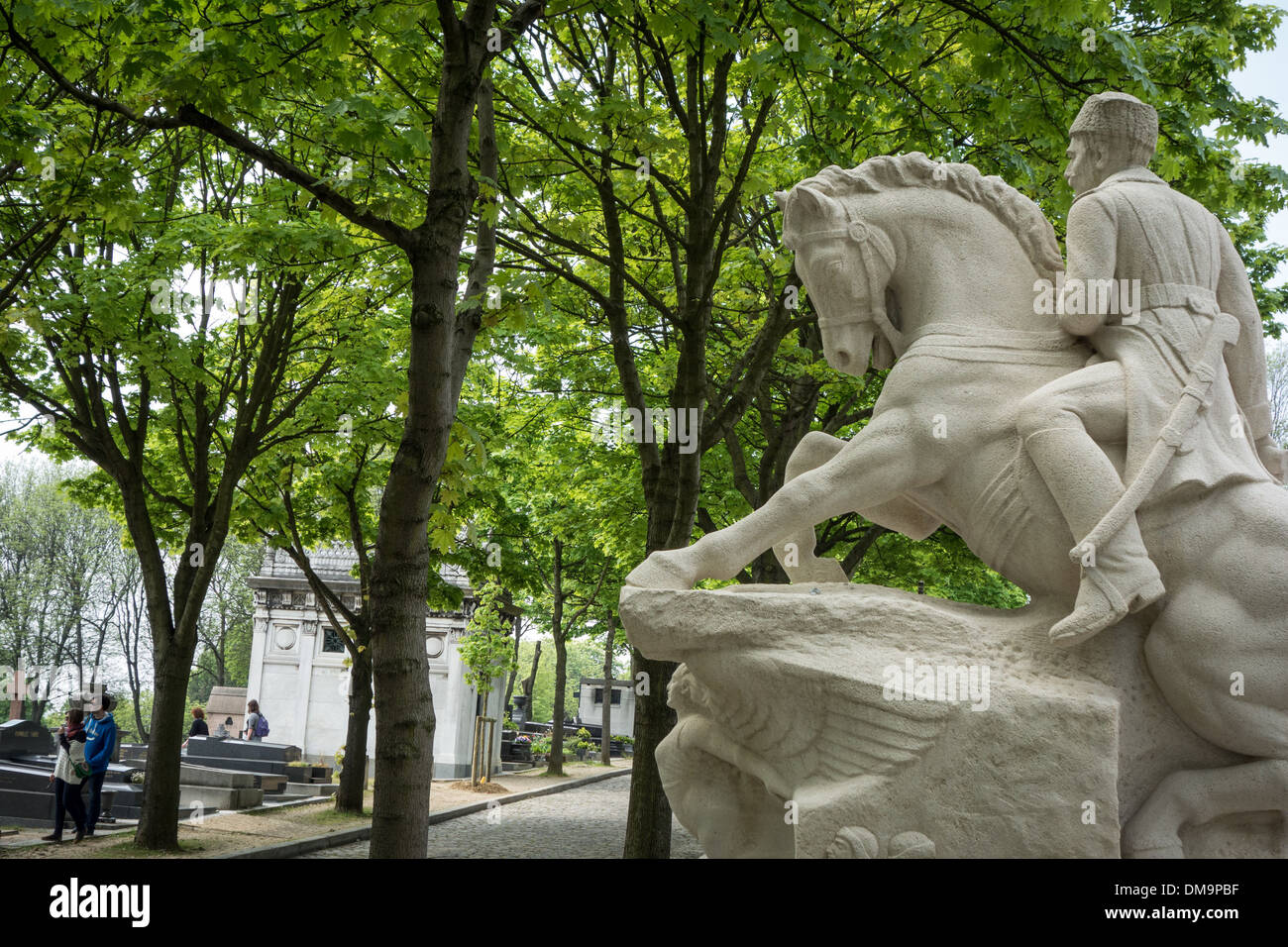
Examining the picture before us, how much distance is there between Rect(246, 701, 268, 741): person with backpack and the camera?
2775 centimetres

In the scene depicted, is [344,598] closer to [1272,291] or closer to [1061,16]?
[1272,291]

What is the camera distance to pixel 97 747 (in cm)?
1353

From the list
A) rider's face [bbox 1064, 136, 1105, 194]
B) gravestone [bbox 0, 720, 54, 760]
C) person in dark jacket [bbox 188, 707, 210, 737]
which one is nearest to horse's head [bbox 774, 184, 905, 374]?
rider's face [bbox 1064, 136, 1105, 194]

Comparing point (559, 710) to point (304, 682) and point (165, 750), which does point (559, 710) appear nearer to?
point (304, 682)

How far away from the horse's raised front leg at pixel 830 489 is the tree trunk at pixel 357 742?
586 inches

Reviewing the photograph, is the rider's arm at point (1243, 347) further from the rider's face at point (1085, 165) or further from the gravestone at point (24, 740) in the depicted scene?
the gravestone at point (24, 740)

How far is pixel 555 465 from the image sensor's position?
19703mm

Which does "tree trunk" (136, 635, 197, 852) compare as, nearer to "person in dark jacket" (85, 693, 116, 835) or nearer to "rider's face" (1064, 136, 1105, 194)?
"person in dark jacket" (85, 693, 116, 835)

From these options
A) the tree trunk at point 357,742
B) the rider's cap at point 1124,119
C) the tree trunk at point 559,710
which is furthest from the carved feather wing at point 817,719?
the tree trunk at point 559,710

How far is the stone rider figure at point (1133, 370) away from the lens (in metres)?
3.73

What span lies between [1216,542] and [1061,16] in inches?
186

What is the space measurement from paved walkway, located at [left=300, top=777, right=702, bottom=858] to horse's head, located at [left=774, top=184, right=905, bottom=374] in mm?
10681

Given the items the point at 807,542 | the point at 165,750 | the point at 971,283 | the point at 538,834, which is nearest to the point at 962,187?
the point at 971,283

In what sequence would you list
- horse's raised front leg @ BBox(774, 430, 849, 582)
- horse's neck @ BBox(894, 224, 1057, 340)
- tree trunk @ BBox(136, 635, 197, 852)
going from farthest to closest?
1. tree trunk @ BBox(136, 635, 197, 852)
2. horse's raised front leg @ BBox(774, 430, 849, 582)
3. horse's neck @ BBox(894, 224, 1057, 340)
